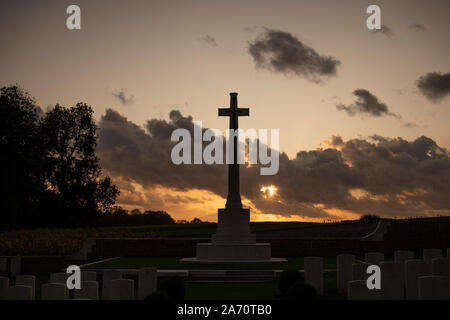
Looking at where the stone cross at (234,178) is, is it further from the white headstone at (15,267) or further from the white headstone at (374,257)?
the white headstone at (374,257)

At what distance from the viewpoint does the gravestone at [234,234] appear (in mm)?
22406

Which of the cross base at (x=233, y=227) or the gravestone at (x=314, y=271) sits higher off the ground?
the cross base at (x=233, y=227)

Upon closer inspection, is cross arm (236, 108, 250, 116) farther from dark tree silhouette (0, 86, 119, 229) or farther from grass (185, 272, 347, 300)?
dark tree silhouette (0, 86, 119, 229)

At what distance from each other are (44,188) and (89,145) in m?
4.53

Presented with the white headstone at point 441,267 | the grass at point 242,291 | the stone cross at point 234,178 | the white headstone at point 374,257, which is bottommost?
the grass at point 242,291

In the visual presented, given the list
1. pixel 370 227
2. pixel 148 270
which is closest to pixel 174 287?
pixel 148 270

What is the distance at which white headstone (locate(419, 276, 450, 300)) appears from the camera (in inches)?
339

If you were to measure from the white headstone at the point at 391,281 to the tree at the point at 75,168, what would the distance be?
32874 mm

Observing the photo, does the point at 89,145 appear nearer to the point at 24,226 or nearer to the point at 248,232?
the point at 24,226

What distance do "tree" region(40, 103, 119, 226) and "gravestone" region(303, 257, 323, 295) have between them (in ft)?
96.1

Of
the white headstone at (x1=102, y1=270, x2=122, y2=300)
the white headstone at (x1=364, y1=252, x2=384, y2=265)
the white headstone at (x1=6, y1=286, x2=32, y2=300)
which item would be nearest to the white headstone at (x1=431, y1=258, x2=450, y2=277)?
the white headstone at (x1=364, y1=252, x2=384, y2=265)

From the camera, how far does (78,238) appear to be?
29.0 metres

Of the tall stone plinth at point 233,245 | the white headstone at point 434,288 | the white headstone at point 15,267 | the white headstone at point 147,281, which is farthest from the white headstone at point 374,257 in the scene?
the white headstone at point 15,267

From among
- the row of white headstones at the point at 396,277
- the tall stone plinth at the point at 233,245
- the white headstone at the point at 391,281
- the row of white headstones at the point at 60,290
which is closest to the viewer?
the row of white headstones at the point at 396,277
